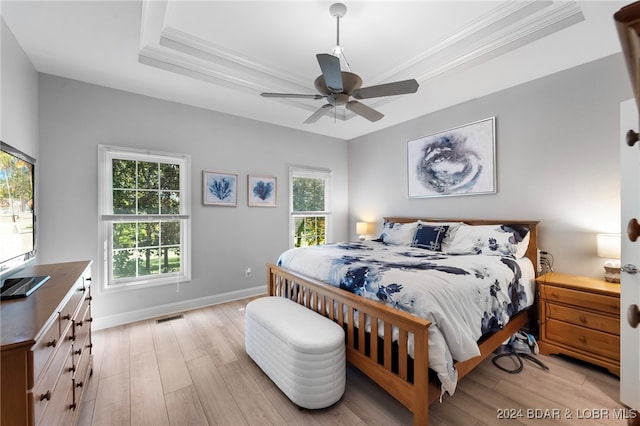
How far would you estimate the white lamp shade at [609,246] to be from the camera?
2291mm

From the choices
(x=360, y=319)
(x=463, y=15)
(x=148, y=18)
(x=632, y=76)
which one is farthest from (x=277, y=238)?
(x=632, y=76)

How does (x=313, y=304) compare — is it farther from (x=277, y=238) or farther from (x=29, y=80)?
(x=29, y=80)

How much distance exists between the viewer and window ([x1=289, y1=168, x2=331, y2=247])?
4609 mm

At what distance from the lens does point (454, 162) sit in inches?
144

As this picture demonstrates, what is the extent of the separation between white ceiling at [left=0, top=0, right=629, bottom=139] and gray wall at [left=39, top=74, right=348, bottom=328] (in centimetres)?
27

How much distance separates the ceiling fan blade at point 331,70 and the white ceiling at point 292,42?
26.2 inches

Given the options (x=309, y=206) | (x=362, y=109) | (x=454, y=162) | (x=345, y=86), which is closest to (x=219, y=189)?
(x=309, y=206)

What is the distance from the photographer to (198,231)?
361cm

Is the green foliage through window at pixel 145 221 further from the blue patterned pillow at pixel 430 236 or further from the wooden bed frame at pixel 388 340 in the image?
the blue patterned pillow at pixel 430 236

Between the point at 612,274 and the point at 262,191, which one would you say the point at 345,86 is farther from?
the point at 612,274

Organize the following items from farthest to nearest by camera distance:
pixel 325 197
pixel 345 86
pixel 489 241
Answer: pixel 325 197 → pixel 489 241 → pixel 345 86

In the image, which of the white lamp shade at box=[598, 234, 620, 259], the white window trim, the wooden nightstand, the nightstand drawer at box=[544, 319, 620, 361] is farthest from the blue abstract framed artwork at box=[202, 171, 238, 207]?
the white lamp shade at box=[598, 234, 620, 259]

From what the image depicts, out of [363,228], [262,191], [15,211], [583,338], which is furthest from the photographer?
[363,228]

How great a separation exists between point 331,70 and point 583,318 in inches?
108
